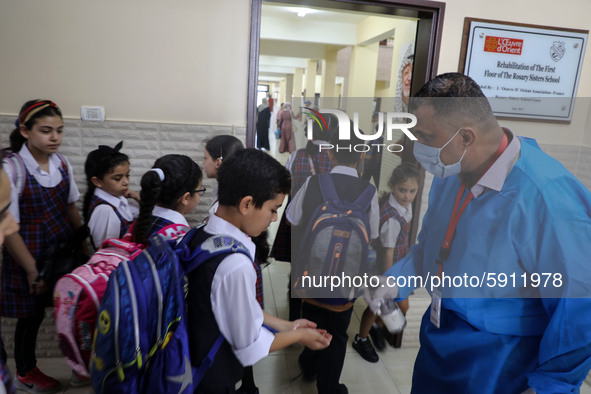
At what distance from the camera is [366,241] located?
109 cm

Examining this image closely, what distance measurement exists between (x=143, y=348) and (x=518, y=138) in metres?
1.01

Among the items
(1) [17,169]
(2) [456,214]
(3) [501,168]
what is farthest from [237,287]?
(1) [17,169]

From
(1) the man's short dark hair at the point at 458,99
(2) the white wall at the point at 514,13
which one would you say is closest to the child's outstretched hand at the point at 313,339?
(1) the man's short dark hair at the point at 458,99

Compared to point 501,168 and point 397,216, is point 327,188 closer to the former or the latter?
point 397,216

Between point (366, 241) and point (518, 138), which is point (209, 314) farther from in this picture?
point (518, 138)

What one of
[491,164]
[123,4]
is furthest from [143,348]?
[123,4]

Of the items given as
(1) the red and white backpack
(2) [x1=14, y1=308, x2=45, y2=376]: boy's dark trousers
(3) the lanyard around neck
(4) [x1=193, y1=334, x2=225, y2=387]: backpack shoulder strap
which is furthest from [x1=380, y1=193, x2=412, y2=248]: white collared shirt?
(2) [x1=14, y1=308, x2=45, y2=376]: boy's dark trousers

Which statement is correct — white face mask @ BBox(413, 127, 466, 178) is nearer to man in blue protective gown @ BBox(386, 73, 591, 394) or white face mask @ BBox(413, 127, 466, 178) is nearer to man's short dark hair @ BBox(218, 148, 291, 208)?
man in blue protective gown @ BBox(386, 73, 591, 394)

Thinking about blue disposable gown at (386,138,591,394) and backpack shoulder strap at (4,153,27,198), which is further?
backpack shoulder strap at (4,153,27,198)

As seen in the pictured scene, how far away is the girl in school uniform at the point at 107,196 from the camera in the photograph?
165cm

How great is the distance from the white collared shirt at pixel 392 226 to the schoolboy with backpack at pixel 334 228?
0.03 meters

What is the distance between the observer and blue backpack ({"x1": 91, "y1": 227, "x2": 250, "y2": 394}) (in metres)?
0.88

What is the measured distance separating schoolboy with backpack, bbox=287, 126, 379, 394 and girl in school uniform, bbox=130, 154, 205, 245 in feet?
1.57

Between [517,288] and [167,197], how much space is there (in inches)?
44.0
